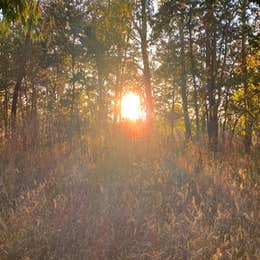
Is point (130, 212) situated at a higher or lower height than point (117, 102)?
lower

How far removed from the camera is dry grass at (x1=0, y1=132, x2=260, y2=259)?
10.7 ft

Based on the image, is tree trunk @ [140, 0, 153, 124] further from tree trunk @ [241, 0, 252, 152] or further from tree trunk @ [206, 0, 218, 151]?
tree trunk @ [241, 0, 252, 152]

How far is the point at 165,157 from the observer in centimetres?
641

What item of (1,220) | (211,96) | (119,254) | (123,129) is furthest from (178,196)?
(211,96)

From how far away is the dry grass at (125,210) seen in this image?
3.26 m

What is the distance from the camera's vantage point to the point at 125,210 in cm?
401

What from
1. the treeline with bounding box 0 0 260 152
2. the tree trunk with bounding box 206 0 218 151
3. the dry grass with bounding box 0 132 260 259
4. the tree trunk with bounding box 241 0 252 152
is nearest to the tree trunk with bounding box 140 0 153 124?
the treeline with bounding box 0 0 260 152

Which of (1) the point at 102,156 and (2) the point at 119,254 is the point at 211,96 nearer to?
(1) the point at 102,156

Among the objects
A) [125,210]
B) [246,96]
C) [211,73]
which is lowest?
[125,210]

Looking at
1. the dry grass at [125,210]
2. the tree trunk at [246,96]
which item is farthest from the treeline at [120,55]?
the dry grass at [125,210]

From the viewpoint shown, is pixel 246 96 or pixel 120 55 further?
pixel 120 55

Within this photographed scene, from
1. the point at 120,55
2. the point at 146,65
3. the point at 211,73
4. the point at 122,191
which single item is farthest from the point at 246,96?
the point at 120,55

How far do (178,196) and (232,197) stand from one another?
81 cm

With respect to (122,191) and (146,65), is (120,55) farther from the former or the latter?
(122,191)
